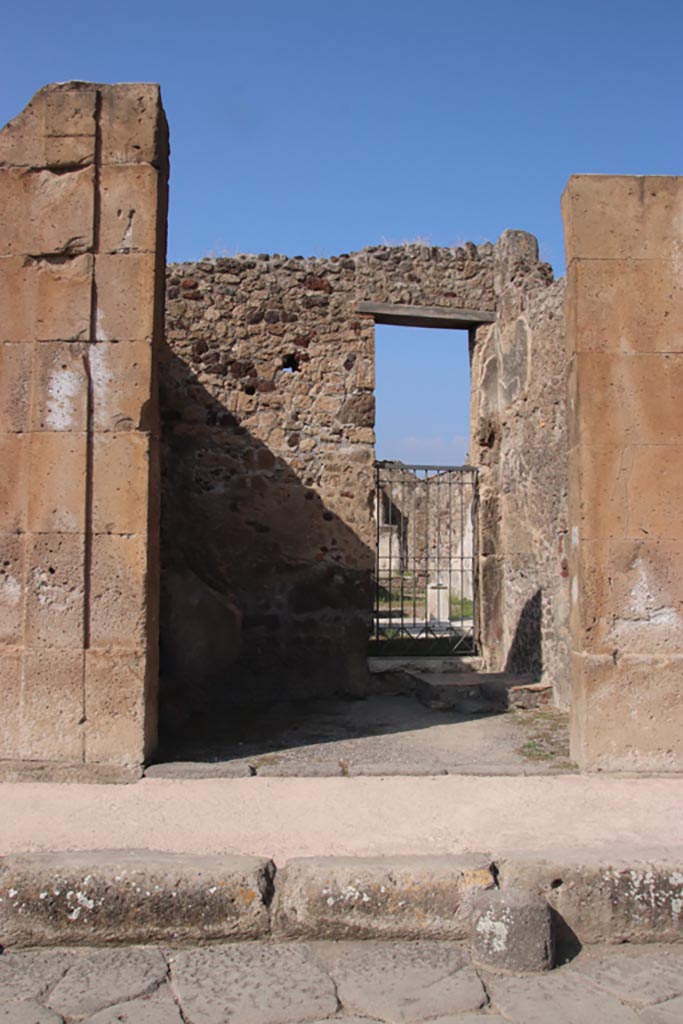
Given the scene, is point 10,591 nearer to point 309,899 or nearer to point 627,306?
point 309,899

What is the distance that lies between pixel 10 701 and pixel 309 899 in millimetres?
2141

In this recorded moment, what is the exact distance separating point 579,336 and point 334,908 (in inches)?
123

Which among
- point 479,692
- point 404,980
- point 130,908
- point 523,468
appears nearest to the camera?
point 404,980

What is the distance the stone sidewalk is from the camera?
2.67m

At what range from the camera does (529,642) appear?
784 cm

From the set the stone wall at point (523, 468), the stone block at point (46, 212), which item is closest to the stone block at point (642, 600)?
the stone wall at point (523, 468)

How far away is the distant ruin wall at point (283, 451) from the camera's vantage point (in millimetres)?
7961

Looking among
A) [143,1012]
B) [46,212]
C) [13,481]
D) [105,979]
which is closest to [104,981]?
[105,979]

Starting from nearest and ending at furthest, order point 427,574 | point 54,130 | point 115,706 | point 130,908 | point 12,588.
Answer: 1. point 130,908
2. point 115,706
3. point 12,588
4. point 54,130
5. point 427,574

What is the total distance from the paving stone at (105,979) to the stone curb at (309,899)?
0.29 ft

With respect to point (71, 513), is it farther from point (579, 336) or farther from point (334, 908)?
point (579, 336)

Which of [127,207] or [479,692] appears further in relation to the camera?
[479,692]

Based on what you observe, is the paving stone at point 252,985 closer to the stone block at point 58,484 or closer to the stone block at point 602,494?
the stone block at point 58,484

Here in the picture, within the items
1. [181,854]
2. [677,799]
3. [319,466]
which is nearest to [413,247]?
[319,466]
